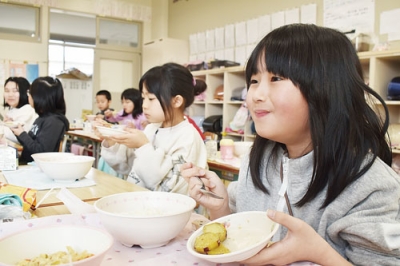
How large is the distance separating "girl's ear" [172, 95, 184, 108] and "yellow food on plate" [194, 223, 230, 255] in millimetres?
1194

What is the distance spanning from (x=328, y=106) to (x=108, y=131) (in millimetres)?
1103

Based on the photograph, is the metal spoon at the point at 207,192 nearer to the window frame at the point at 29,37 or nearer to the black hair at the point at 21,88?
the black hair at the point at 21,88

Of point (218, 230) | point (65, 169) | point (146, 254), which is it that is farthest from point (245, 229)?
point (65, 169)

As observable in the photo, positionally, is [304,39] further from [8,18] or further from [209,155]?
[8,18]

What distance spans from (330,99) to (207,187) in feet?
1.34

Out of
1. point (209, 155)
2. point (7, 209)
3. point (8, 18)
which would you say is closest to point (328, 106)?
point (7, 209)

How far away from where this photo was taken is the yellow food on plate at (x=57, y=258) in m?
0.62

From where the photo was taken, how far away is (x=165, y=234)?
0.77 meters

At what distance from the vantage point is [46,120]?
263 centimetres

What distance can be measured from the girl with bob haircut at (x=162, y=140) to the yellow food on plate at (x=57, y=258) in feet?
3.26

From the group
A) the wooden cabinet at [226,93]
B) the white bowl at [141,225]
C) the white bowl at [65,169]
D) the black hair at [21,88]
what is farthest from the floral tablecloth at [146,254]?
the wooden cabinet at [226,93]

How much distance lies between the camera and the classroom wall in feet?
12.2

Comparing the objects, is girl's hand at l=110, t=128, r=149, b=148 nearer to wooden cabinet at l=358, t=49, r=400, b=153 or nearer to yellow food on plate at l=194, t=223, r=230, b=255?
yellow food on plate at l=194, t=223, r=230, b=255

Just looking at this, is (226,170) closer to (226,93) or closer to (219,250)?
(219,250)
